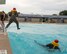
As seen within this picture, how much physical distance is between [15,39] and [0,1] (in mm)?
4583

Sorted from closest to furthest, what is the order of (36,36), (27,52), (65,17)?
(27,52) < (36,36) < (65,17)

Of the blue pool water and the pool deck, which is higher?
the pool deck

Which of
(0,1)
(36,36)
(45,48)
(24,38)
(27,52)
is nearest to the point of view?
(0,1)

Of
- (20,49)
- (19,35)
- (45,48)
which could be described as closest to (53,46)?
(45,48)

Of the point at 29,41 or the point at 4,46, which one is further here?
the point at 29,41

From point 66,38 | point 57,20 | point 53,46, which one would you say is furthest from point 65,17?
point 53,46

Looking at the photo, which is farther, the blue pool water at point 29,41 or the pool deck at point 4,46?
the blue pool water at point 29,41

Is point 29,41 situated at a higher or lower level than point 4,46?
lower

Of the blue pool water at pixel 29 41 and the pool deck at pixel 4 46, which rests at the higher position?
the pool deck at pixel 4 46

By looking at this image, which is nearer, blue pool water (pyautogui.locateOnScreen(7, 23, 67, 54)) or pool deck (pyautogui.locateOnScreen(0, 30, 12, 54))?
pool deck (pyautogui.locateOnScreen(0, 30, 12, 54))

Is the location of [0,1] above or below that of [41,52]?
above

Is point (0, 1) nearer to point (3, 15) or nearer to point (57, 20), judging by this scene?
point (3, 15)

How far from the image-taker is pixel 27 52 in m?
16.9

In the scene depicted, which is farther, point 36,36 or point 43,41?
point 36,36
